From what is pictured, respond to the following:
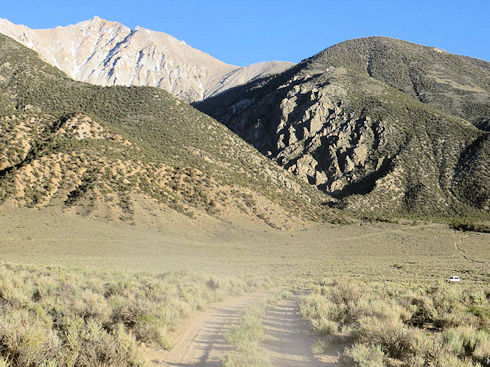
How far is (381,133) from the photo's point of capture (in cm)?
8581

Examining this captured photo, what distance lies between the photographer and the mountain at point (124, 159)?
1519 inches

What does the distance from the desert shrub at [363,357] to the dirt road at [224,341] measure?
439 mm

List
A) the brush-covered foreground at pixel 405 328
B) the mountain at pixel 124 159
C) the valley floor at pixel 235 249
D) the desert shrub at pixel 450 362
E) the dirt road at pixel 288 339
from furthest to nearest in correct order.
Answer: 1. the mountain at pixel 124 159
2. the valley floor at pixel 235 249
3. the dirt road at pixel 288 339
4. the brush-covered foreground at pixel 405 328
5. the desert shrub at pixel 450 362

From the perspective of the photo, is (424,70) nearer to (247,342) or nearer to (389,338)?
(389,338)

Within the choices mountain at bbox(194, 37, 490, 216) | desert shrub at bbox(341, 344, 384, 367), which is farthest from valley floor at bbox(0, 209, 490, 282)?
mountain at bbox(194, 37, 490, 216)

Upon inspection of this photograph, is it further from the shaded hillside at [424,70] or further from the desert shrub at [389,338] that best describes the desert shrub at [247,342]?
the shaded hillside at [424,70]

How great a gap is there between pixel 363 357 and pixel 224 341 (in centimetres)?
318

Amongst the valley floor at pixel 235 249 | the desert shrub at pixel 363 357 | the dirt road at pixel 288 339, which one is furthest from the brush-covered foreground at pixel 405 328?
the valley floor at pixel 235 249

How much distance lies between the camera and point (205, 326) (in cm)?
1036

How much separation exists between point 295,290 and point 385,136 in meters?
74.5

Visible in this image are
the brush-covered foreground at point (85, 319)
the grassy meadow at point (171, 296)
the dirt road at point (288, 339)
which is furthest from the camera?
the dirt road at point (288, 339)

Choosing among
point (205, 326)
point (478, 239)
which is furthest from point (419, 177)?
point (205, 326)

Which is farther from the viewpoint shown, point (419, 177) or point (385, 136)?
point (385, 136)

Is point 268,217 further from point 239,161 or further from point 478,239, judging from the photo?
point 478,239
